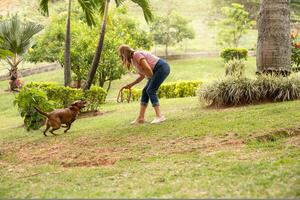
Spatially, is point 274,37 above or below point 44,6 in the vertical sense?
below

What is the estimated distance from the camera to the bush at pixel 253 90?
10117mm

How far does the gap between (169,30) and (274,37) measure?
79.2ft

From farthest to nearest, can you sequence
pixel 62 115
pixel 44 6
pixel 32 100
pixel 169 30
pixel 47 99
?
pixel 169 30, pixel 44 6, pixel 47 99, pixel 32 100, pixel 62 115

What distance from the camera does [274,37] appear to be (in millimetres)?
10633

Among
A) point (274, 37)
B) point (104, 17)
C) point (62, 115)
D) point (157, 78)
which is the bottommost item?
point (62, 115)

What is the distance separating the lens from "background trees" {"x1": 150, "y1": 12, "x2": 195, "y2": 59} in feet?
111

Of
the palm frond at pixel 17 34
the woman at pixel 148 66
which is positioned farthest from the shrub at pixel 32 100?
the palm frond at pixel 17 34

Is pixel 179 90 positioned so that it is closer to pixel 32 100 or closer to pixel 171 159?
pixel 32 100

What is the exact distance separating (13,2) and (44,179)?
42.6m

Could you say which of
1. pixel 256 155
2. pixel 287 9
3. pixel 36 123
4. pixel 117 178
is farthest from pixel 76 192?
pixel 287 9

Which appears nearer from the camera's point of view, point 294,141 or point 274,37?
point 294,141

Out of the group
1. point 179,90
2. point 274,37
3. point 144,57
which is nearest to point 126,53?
point 144,57

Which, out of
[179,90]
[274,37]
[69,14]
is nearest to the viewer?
[274,37]

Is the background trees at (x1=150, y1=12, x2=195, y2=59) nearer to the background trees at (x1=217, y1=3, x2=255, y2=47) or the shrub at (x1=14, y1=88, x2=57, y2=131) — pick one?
the background trees at (x1=217, y1=3, x2=255, y2=47)
